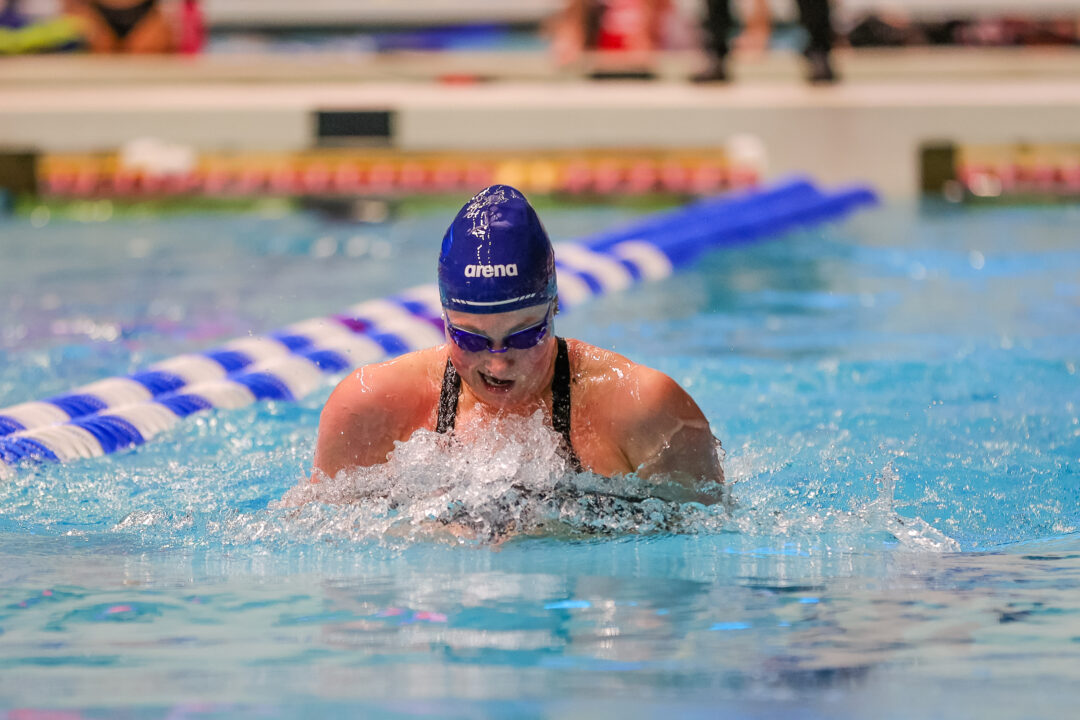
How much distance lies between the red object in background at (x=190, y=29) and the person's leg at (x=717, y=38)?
4.37 meters

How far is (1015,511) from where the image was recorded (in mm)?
3385

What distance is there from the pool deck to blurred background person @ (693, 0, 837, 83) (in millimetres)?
136

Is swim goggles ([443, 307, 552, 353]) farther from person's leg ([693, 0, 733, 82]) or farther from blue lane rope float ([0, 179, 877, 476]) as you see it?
person's leg ([693, 0, 733, 82])

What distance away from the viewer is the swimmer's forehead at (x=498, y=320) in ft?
8.95

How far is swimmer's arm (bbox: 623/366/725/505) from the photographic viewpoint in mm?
2871

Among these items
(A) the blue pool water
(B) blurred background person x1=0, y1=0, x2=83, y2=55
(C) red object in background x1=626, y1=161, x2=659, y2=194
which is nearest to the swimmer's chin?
(A) the blue pool water

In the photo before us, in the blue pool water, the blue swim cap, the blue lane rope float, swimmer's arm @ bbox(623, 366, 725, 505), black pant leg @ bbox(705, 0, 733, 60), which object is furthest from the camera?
black pant leg @ bbox(705, 0, 733, 60)

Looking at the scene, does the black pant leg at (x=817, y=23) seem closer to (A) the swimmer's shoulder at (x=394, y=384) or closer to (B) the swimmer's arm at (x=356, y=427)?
(A) the swimmer's shoulder at (x=394, y=384)

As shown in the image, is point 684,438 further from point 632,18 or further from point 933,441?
point 632,18

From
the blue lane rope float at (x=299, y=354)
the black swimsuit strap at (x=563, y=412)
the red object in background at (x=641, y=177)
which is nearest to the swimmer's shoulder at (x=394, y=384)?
the black swimsuit strap at (x=563, y=412)

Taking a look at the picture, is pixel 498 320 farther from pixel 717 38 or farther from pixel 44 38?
pixel 44 38

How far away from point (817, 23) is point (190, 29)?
5216mm

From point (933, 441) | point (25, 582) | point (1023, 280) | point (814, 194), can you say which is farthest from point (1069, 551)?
point (814, 194)

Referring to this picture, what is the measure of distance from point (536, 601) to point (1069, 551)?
1.15 metres
